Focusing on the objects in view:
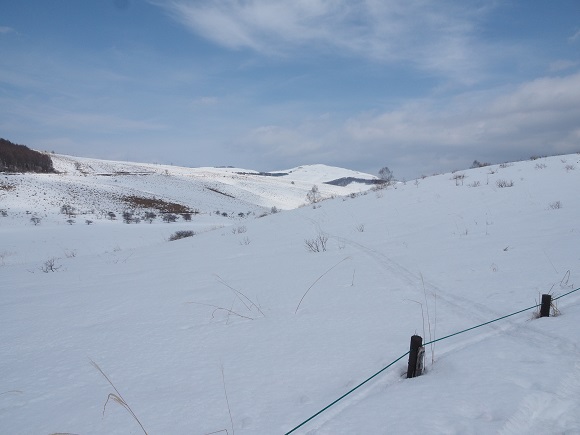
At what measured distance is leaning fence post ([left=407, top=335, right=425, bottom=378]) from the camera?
172 centimetres

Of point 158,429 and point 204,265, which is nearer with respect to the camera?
point 158,429

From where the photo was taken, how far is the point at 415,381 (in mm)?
1706

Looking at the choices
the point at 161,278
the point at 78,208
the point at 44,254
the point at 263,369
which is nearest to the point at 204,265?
the point at 161,278

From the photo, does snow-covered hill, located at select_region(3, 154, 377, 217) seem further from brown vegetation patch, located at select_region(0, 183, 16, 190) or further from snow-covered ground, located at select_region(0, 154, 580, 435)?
snow-covered ground, located at select_region(0, 154, 580, 435)

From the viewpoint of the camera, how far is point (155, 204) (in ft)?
138

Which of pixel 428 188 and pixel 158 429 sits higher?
pixel 428 188

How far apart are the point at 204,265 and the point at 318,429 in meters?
4.49


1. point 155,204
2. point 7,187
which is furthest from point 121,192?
point 7,187

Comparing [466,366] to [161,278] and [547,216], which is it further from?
[547,216]

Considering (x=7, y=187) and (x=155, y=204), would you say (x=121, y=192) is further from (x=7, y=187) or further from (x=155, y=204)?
(x=7, y=187)

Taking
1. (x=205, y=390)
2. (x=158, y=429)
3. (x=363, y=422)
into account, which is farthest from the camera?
(x=205, y=390)

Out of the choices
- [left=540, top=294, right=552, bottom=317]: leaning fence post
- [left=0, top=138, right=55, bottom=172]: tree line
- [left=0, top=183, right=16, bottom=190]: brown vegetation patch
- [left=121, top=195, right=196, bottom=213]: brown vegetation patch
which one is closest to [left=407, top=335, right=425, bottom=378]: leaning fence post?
[left=540, top=294, right=552, bottom=317]: leaning fence post

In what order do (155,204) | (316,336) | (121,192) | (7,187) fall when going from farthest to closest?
(121,192), (155,204), (7,187), (316,336)

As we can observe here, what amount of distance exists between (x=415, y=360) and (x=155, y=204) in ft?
144
